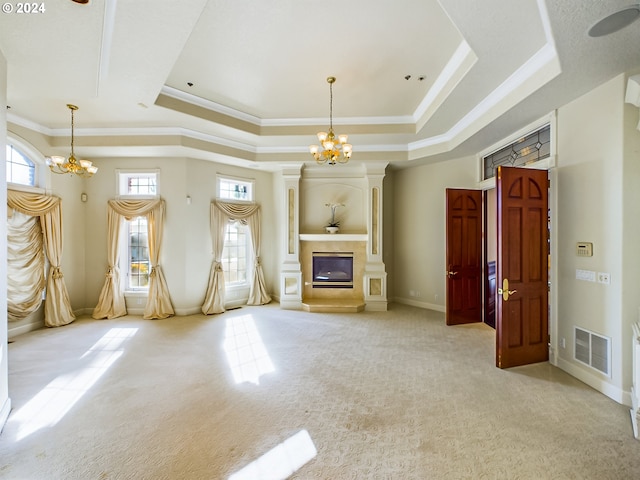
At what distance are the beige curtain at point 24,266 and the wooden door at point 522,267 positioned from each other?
6.73 meters

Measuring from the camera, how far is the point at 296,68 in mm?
3514

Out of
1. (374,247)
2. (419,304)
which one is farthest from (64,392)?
(419,304)

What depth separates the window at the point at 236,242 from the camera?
20.4ft

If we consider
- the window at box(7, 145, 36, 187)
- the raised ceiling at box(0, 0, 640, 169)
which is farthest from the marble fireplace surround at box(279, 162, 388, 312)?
the window at box(7, 145, 36, 187)

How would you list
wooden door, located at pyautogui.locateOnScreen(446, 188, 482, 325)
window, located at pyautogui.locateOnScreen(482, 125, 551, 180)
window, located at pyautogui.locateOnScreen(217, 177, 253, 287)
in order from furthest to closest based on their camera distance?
window, located at pyautogui.locateOnScreen(217, 177, 253, 287) → wooden door, located at pyautogui.locateOnScreen(446, 188, 482, 325) → window, located at pyautogui.locateOnScreen(482, 125, 551, 180)

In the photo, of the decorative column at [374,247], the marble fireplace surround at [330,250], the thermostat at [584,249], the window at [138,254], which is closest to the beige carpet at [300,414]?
the thermostat at [584,249]

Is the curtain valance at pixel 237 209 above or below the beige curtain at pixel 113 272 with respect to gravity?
above

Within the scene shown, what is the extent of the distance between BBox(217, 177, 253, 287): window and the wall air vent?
5.55 m

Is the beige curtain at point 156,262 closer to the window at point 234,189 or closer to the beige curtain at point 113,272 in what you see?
the beige curtain at point 113,272

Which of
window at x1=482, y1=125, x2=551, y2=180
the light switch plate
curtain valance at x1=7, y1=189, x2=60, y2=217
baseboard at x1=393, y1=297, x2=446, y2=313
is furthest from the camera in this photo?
baseboard at x1=393, y1=297, x2=446, y2=313

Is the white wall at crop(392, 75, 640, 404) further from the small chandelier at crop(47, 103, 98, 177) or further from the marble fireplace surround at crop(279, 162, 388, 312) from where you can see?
the small chandelier at crop(47, 103, 98, 177)

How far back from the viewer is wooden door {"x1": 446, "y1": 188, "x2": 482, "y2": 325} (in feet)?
16.6

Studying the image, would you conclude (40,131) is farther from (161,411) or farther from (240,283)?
(161,411)

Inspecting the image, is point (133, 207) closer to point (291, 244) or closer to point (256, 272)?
point (256, 272)
